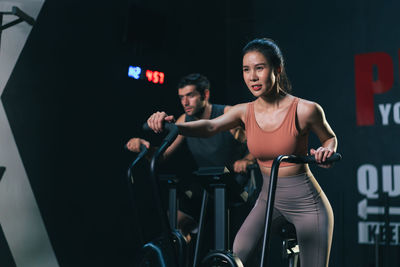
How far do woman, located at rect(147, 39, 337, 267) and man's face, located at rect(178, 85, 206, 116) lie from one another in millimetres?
1253

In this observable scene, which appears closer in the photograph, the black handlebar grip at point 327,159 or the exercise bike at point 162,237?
the exercise bike at point 162,237

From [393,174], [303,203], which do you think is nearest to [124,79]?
[303,203]

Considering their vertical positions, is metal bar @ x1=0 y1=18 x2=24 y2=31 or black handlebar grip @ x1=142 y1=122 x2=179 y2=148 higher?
metal bar @ x1=0 y1=18 x2=24 y2=31

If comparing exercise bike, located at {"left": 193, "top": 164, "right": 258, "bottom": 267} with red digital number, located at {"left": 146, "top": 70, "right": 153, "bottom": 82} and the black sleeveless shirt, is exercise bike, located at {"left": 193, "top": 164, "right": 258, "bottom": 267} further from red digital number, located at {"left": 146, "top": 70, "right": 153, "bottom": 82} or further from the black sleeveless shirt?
red digital number, located at {"left": 146, "top": 70, "right": 153, "bottom": 82}

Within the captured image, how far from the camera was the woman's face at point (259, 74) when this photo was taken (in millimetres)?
2172

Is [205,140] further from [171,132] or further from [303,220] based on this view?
[171,132]

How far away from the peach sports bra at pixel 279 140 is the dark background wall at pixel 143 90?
6.37 feet

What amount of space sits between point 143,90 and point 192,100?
1.06m

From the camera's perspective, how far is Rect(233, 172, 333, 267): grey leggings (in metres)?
2.14

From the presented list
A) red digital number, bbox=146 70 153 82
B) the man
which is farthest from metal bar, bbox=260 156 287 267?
red digital number, bbox=146 70 153 82

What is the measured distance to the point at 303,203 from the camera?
218cm

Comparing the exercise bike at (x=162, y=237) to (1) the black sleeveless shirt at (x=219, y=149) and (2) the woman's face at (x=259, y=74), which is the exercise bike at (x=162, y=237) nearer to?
(1) the black sleeveless shirt at (x=219, y=149)

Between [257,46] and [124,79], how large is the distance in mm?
2246

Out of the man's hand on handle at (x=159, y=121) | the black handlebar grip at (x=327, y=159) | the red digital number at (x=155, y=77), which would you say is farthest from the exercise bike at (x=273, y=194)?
the red digital number at (x=155, y=77)
